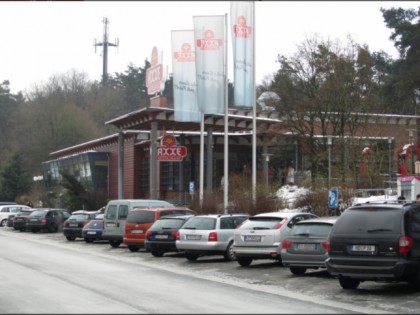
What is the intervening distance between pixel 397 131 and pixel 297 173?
8458 millimetres

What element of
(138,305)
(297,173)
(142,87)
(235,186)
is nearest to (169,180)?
(297,173)

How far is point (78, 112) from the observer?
82750 millimetres

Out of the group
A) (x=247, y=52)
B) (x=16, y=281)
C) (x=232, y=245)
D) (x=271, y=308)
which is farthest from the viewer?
(x=247, y=52)

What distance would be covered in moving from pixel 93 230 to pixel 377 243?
20.7 m

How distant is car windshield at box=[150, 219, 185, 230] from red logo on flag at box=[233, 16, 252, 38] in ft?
38.3

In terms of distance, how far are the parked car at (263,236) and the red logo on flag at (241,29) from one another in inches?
573

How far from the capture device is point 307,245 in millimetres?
17156

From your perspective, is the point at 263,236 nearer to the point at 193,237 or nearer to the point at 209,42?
the point at 193,237

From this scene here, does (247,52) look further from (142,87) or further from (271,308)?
(142,87)

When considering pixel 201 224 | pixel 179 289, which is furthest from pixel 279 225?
pixel 179 289

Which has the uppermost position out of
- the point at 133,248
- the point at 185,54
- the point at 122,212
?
the point at 185,54

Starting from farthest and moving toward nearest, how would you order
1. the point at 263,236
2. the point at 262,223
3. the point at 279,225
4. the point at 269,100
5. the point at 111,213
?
the point at 269,100, the point at 111,213, the point at 262,223, the point at 279,225, the point at 263,236

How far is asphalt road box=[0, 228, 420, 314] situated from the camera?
12133mm

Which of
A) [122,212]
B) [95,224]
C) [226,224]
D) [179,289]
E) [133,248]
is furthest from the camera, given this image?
[95,224]
